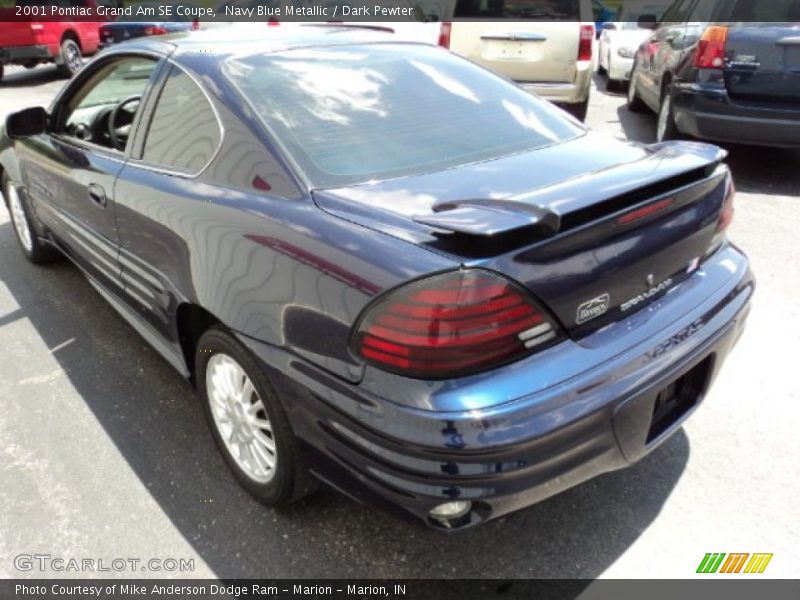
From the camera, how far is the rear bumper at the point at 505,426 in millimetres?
1605

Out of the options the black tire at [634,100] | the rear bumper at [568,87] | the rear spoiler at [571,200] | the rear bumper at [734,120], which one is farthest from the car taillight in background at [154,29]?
the rear spoiler at [571,200]

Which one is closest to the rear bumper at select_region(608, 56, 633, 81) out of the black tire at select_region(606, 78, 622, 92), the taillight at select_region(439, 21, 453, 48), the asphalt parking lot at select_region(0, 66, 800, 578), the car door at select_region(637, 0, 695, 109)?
the black tire at select_region(606, 78, 622, 92)

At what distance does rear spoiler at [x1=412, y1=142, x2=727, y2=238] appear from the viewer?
1.61 metres

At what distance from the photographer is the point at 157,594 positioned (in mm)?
2037

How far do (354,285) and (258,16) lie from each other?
10496mm

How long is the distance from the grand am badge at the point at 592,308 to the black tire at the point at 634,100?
7.12m

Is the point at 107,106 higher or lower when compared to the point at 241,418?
higher

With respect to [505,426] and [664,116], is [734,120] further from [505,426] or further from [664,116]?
[505,426]

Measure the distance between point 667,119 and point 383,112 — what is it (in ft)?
15.2

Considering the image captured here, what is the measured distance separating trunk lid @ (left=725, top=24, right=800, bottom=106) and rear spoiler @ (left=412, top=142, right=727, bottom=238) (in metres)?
3.64

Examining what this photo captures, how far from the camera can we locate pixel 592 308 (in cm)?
179

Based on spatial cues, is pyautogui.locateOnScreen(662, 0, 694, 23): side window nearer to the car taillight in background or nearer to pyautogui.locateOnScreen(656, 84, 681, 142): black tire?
pyautogui.locateOnScreen(656, 84, 681, 142): black tire

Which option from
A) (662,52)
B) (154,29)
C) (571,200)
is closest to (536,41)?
(662,52)

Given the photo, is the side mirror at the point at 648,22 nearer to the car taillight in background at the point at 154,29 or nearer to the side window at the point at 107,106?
the side window at the point at 107,106
